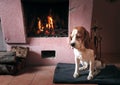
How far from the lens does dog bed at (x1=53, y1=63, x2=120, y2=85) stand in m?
2.01

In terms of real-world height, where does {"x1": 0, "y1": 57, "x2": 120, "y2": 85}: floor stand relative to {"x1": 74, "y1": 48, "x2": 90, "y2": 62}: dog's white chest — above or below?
below

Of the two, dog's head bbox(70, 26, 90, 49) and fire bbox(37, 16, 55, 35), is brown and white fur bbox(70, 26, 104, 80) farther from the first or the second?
fire bbox(37, 16, 55, 35)

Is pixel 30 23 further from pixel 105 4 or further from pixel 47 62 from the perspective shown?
pixel 105 4

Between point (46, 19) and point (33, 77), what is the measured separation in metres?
0.91

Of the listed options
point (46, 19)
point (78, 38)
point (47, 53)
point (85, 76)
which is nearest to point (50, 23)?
point (46, 19)

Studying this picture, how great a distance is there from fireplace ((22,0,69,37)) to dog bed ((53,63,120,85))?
1.80ft

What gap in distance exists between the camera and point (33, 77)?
2.21 meters

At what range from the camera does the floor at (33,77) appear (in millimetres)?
2084

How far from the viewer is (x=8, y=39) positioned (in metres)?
2.48

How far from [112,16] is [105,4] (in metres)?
0.24

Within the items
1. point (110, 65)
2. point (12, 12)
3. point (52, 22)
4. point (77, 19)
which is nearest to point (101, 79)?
point (110, 65)

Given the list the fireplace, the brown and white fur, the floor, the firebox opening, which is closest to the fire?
the fireplace

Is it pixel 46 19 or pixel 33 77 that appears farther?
pixel 46 19

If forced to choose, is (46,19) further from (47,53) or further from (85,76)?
(85,76)
